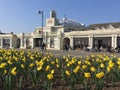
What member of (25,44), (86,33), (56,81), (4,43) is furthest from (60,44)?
(56,81)

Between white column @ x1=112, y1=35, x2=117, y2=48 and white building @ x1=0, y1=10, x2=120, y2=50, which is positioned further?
white building @ x1=0, y1=10, x2=120, y2=50

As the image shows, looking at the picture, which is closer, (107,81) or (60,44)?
(107,81)

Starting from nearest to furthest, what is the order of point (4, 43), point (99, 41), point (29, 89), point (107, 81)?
point (29, 89) → point (107, 81) → point (99, 41) → point (4, 43)

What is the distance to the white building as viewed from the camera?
5998 cm

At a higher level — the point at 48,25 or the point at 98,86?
the point at 48,25

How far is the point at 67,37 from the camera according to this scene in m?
71.6

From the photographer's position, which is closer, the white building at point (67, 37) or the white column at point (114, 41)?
the white column at point (114, 41)

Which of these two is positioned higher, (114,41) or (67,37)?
(67,37)

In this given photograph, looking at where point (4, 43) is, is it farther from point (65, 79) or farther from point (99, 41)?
point (65, 79)

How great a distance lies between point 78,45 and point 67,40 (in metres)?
6.09

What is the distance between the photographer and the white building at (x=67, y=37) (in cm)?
5998

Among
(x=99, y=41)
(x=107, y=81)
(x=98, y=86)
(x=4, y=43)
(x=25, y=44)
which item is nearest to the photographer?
(x=98, y=86)

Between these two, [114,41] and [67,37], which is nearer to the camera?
[114,41]

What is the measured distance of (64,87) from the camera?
357 inches
